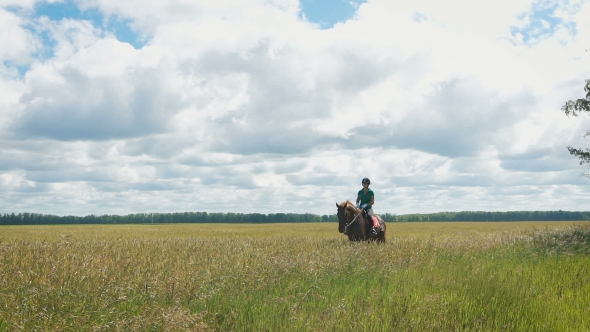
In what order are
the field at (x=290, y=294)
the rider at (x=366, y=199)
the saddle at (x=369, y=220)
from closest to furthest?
the field at (x=290, y=294)
the rider at (x=366, y=199)
the saddle at (x=369, y=220)

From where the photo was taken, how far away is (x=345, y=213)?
1908 centimetres

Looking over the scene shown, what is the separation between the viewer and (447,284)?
966 centimetres

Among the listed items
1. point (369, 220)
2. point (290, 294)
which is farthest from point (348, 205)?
point (290, 294)

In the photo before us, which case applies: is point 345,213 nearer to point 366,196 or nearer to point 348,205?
point 348,205

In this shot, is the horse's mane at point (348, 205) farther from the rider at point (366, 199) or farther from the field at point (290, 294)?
the field at point (290, 294)

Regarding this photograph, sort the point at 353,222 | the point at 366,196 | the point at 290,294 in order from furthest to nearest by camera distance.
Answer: the point at 353,222
the point at 366,196
the point at 290,294

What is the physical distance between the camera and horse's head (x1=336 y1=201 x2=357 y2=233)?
1903 cm

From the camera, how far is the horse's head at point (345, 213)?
1903cm

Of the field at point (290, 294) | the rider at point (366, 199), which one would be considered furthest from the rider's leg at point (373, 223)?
the field at point (290, 294)

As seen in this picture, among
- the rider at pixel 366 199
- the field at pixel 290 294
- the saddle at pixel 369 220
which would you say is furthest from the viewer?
the saddle at pixel 369 220

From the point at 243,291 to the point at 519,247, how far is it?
12.1 meters

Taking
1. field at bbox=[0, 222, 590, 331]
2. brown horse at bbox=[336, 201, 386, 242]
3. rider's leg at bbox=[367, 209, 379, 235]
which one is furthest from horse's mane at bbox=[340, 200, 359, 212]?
field at bbox=[0, 222, 590, 331]

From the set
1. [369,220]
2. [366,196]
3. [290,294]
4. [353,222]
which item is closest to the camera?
[290,294]

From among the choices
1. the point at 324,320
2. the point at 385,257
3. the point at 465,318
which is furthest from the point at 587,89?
the point at 324,320
